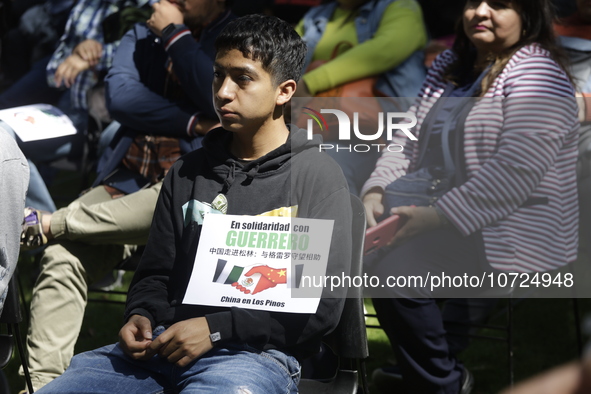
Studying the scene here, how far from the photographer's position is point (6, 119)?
3531 mm

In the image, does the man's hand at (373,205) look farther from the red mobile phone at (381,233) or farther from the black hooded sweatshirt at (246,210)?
the black hooded sweatshirt at (246,210)

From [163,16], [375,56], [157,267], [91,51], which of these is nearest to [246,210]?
[157,267]

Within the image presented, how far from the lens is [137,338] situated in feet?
6.77

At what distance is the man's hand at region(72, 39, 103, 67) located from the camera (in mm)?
4555

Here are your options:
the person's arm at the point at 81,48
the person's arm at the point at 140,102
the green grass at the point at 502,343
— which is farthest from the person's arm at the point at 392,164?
the person's arm at the point at 81,48

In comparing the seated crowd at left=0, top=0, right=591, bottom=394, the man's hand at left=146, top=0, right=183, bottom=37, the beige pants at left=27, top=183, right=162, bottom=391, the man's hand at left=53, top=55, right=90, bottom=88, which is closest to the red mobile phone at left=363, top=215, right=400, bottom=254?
the seated crowd at left=0, top=0, right=591, bottom=394

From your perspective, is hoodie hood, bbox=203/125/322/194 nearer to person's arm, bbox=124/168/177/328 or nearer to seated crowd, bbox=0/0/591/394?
seated crowd, bbox=0/0/591/394

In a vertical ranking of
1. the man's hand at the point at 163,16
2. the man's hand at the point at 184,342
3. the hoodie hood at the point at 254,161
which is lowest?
the man's hand at the point at 184,342

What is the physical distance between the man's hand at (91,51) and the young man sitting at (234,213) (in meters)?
2.49

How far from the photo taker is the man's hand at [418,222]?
2891 mm

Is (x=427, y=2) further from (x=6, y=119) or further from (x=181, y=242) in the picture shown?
(x=181, y=242)

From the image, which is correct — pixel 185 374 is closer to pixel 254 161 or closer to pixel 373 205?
pixel 254 161

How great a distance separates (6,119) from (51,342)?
1.21 m

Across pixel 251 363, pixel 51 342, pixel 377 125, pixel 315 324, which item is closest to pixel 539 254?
pixel 377 125
